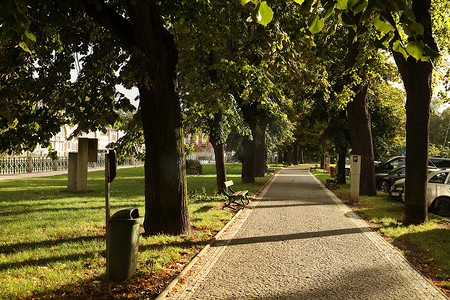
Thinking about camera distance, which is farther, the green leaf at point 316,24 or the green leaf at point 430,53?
the green leaf at point 316,24

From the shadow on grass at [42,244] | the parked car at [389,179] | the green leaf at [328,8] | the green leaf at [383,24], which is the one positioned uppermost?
the green leaf at [328,8]

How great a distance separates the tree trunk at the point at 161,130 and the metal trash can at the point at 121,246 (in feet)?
7.76

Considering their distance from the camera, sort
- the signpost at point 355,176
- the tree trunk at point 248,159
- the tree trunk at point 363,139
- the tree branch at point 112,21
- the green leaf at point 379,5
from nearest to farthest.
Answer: the green leaf at point 379,5
the tree branch at point 112,21
the signpost at point 355,176
the tree trunk at point 363,139
the tree trunk at point 248,159

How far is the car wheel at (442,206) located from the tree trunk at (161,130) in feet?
27.0

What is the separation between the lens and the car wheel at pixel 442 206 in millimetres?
10827

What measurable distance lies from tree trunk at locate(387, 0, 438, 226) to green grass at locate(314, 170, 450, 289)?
0.54m

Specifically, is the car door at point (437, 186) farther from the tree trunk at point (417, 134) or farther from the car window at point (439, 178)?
the tree trunk at point (417, 134)

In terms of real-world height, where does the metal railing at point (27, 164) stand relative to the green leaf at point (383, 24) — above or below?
below

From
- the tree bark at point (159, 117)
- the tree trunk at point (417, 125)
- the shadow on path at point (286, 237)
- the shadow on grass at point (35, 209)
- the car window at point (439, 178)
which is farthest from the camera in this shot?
the car window at point (439, 178)

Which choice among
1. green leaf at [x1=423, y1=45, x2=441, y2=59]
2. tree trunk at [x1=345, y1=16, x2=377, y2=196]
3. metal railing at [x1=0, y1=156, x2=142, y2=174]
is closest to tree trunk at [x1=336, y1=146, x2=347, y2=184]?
tree trunk at [x1=345, y1=16, x2=377, y2=196]

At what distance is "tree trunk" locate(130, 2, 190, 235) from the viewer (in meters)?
6.96

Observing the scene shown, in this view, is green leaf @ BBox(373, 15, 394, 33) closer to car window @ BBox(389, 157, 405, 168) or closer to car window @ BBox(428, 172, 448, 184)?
car window @ BBox(428, 172, 448, 184)

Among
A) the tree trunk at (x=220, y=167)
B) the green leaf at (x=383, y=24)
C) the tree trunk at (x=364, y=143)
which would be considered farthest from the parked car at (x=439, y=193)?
the green leaf at (x=383, y=24)

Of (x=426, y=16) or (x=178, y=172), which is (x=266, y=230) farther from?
(x=426, y=16)
